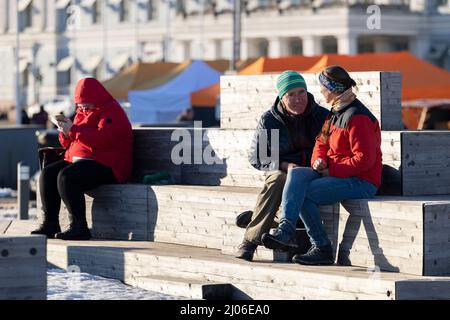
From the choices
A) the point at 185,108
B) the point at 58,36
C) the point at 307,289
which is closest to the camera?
the point at 307,289

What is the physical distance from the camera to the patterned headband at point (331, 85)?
10.4 metres

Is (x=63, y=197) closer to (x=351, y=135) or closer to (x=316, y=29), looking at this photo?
(x=351, y=135)

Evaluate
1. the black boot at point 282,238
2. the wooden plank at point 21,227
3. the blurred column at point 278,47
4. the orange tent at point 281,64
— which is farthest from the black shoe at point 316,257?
the blurred column at point 278,47

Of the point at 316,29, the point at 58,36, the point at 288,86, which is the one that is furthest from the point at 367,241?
the point at 58,36

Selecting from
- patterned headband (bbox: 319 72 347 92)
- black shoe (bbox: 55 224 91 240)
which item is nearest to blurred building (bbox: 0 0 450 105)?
black shoe (bbox: 55 224 91 240)

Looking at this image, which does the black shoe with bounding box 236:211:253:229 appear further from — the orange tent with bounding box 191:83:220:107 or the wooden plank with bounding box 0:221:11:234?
the orange tent with bounding box 191:83:220:107

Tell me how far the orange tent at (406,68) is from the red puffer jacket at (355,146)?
17455mm

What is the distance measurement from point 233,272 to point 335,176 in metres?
1.02

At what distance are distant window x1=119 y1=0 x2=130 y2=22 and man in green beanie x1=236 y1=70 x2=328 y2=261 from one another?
89.1 m

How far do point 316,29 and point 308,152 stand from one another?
72404 mm

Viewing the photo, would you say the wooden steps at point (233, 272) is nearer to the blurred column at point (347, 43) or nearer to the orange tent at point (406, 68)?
the orange tent at point (406, 68)

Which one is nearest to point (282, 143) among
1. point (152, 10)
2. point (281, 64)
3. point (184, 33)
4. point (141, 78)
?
point (281, 64)

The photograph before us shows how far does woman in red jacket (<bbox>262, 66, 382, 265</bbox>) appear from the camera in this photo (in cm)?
1017

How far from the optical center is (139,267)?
36.8 ft
